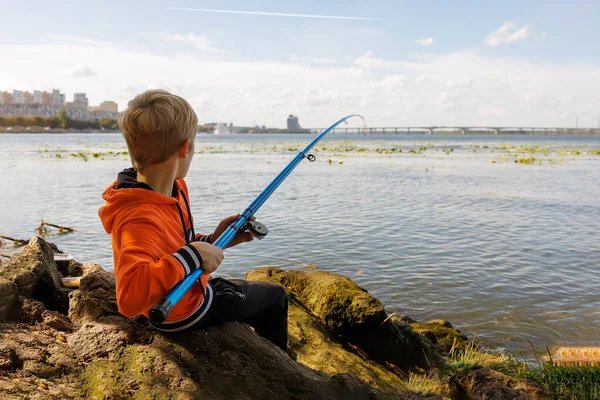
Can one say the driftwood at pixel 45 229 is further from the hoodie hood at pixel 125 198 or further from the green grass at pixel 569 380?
the green grass at pixel 569 380

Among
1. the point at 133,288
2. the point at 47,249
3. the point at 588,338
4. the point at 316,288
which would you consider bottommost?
the point at 588,338

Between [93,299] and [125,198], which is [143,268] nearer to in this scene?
[125,198]

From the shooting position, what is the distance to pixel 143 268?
2.31m

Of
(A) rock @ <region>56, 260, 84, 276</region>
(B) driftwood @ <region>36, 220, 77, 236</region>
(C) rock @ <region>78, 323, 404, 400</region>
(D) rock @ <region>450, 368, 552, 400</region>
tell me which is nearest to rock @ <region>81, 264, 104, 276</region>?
(A) rock @ <region>56, 260, 84, 276</region>

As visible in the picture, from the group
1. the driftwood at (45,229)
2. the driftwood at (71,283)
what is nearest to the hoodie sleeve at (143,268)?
the driftwood at (71,283)

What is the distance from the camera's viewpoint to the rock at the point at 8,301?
3441 mm

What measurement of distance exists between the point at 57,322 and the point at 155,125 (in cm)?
180

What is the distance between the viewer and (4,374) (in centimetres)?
268

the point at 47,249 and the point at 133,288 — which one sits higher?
the point at 133,288

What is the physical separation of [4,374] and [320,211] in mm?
12242

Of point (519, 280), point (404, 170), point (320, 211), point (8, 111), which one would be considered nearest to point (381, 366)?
point (519, 280)

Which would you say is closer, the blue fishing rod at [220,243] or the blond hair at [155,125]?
the blue fishing rod at [220,243]

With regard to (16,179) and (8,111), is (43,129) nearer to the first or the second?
(8,111)

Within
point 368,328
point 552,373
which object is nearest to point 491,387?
point 552,373
